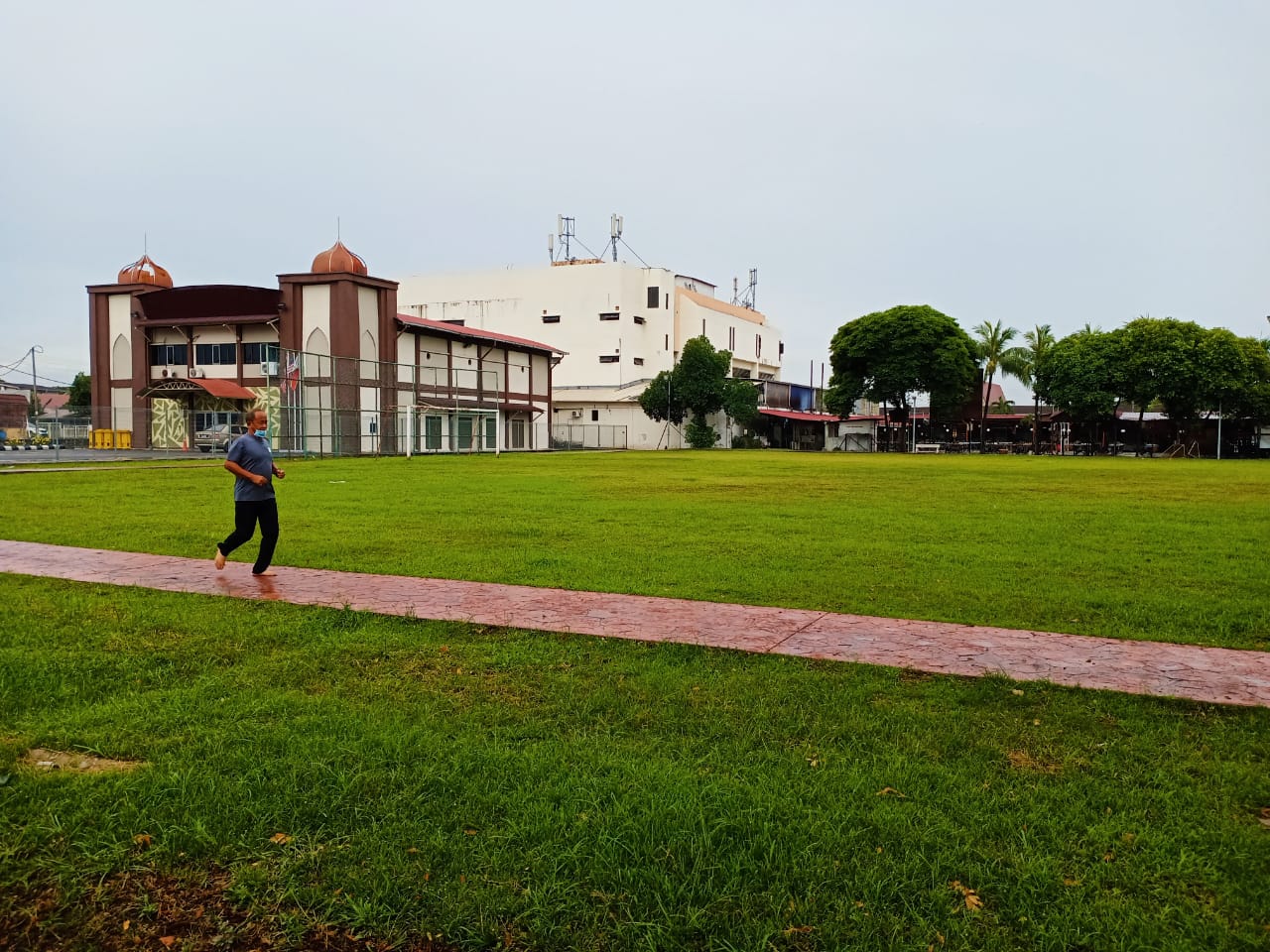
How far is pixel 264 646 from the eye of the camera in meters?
5.72

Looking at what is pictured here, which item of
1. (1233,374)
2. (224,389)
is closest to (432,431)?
(224,389)

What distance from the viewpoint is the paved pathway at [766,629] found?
526cm

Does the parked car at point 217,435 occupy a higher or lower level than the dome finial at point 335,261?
lower

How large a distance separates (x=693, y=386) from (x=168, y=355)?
3672 cm

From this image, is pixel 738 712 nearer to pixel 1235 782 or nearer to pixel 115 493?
pixel 1235 782

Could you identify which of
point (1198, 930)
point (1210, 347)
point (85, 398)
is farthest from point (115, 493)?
point (85, 398)

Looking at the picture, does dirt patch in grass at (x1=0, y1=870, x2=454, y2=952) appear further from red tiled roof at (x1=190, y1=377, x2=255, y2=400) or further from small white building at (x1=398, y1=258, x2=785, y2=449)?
Result: small white building at (x1=398, y1=258, x2=785, y2=449)

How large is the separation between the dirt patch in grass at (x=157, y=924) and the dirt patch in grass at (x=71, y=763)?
2.95 feet

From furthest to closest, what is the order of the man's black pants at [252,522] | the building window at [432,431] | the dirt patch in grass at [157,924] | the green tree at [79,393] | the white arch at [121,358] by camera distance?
the green tree at [79,393]
the white arch at [121,358]
the building window at [432,431]
the man's black pants at [252,522]
the dirt patch in grass at [157,924]

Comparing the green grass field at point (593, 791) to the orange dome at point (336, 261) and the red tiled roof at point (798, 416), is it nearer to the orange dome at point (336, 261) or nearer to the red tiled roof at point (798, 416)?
the orange dome at point (336, 261)

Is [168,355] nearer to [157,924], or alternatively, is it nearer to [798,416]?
[798,416]

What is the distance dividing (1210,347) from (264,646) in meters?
65.0

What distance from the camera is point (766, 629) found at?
20.8ft

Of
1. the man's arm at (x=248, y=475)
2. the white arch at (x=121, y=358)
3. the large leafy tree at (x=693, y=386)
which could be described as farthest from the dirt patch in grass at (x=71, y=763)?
the large leafy tree at (x=693, y=386)
